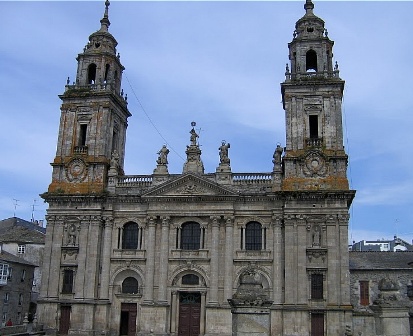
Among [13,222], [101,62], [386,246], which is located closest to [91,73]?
[101,62]

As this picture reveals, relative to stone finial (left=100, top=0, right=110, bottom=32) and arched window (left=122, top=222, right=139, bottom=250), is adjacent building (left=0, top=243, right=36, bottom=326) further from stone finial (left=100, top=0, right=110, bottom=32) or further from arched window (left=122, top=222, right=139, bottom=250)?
stone finial (left=100, top=0, right=110, bottom=32)

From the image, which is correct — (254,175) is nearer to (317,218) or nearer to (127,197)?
(317,218)

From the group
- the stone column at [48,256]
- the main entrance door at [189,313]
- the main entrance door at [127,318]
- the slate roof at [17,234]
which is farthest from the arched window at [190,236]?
the slate roof at [17,234]

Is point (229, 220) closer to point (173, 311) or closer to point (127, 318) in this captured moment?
point (173, 311)

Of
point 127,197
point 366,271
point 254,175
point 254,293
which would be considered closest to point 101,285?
point 127,197

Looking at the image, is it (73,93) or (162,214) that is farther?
(73,93)

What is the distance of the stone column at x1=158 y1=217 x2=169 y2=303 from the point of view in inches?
1622

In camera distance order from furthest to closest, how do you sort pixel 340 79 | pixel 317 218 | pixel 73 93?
pixel 73 93 → pixel 340 79 → pixel 317 218

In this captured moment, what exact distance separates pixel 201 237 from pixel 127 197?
6893 mm

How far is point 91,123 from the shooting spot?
46.2 metres

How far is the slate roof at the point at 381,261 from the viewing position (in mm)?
47844

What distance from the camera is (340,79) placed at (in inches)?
1705

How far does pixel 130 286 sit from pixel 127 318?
242cm

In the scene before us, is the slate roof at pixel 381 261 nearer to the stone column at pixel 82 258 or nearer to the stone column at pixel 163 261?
the stone column at pixel 163 261
